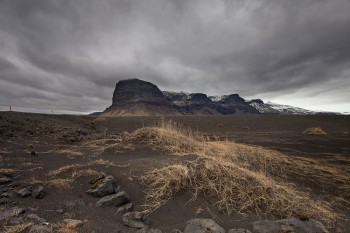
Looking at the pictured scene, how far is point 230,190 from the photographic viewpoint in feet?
18.2

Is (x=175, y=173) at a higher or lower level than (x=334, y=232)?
higher

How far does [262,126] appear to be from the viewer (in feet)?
102

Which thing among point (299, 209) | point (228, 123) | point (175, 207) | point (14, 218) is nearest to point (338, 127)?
point (228, 123)

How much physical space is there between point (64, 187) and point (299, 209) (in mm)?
5427

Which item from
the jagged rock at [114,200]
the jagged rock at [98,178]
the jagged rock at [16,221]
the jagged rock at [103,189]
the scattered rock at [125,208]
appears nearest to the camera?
the jagged rock at [16,221]

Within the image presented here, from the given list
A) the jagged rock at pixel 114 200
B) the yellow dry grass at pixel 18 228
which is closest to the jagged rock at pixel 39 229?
the yellow dry grass at pixel 18 228

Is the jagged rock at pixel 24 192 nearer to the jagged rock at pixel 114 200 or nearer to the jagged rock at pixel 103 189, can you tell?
the jagged rock at pixel 103 189

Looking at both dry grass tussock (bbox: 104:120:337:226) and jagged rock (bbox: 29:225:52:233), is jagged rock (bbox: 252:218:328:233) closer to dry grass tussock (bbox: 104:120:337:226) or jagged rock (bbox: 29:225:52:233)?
dry grass tussock (bbox: 104:120:337:226)

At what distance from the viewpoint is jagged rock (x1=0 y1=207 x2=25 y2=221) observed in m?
4.22

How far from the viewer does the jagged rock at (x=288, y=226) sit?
4391 millimetres

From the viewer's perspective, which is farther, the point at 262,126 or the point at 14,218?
the point at 262,126

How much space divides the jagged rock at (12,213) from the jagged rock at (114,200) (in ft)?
4.56

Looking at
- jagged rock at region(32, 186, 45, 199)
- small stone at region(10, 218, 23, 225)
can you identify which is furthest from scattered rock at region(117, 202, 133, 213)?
jagged rock at region(32, 186, 45, 199)

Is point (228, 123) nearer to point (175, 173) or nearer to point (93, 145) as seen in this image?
point (93, 145)
